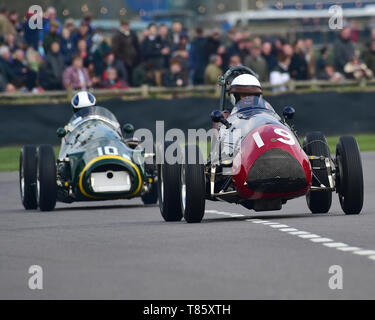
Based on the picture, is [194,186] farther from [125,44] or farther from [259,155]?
[125,44]

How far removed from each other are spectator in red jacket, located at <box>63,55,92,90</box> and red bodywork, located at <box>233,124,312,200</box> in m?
13.4

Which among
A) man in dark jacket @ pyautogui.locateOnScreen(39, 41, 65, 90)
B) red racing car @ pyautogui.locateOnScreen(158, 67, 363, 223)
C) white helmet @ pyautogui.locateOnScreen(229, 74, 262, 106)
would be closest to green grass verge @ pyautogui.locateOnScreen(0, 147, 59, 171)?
man in dark jacket @ pyautogui.locateOnScreen(39, 41, 65, 90)

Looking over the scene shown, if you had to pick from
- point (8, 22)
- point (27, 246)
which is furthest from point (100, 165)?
point (8, 22)

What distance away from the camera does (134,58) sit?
26.4 meters

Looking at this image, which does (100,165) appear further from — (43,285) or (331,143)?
(331,143)

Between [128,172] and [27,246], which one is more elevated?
[128,172]

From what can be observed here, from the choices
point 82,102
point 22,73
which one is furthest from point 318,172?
point 22,73

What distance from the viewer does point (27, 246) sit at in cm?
1067

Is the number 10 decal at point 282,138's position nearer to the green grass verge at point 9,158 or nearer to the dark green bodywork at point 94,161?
the dark green bodywork at point 94,161

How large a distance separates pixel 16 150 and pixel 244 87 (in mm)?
13261

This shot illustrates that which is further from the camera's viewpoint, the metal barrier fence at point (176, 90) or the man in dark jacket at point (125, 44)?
the man in dark jacket at point (125, 44)

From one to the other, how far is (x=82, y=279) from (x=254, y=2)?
58.6m

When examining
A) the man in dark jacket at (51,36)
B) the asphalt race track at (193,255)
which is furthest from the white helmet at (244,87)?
the man in dark jacket at (51,36)

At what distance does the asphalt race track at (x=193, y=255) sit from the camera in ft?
25.2
